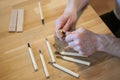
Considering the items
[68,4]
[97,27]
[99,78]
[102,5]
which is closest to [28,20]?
[68,4]

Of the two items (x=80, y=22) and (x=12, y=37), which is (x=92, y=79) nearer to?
(x=80, y=22)

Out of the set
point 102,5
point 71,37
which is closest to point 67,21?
point 71,37

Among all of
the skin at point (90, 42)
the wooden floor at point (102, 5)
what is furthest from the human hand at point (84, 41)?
the wooden floor at point (102, 5)

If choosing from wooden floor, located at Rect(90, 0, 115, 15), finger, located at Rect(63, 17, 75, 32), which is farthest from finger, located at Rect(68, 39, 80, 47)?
wooden floor, located at Rect(90, 0, 115, 15)

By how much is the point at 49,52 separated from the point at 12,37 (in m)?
0.20

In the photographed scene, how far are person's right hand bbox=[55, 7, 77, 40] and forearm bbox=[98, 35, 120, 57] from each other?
169mm

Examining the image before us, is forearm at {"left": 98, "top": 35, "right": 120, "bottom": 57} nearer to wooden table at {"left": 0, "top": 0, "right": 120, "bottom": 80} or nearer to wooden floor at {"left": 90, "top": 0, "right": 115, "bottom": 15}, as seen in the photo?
wooden table at {"left": 0, "top": 0, "right": 120, "bottom": 80}

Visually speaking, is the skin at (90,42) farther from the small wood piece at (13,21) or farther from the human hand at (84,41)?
the small wood piece at (13,21)

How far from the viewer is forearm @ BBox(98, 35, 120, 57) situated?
2.72 ft

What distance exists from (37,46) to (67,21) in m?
0.19

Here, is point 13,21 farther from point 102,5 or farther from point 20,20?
point 102,5

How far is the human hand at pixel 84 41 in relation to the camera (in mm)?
828

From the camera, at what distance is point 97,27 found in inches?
37.5

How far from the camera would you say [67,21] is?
0.95 metres
